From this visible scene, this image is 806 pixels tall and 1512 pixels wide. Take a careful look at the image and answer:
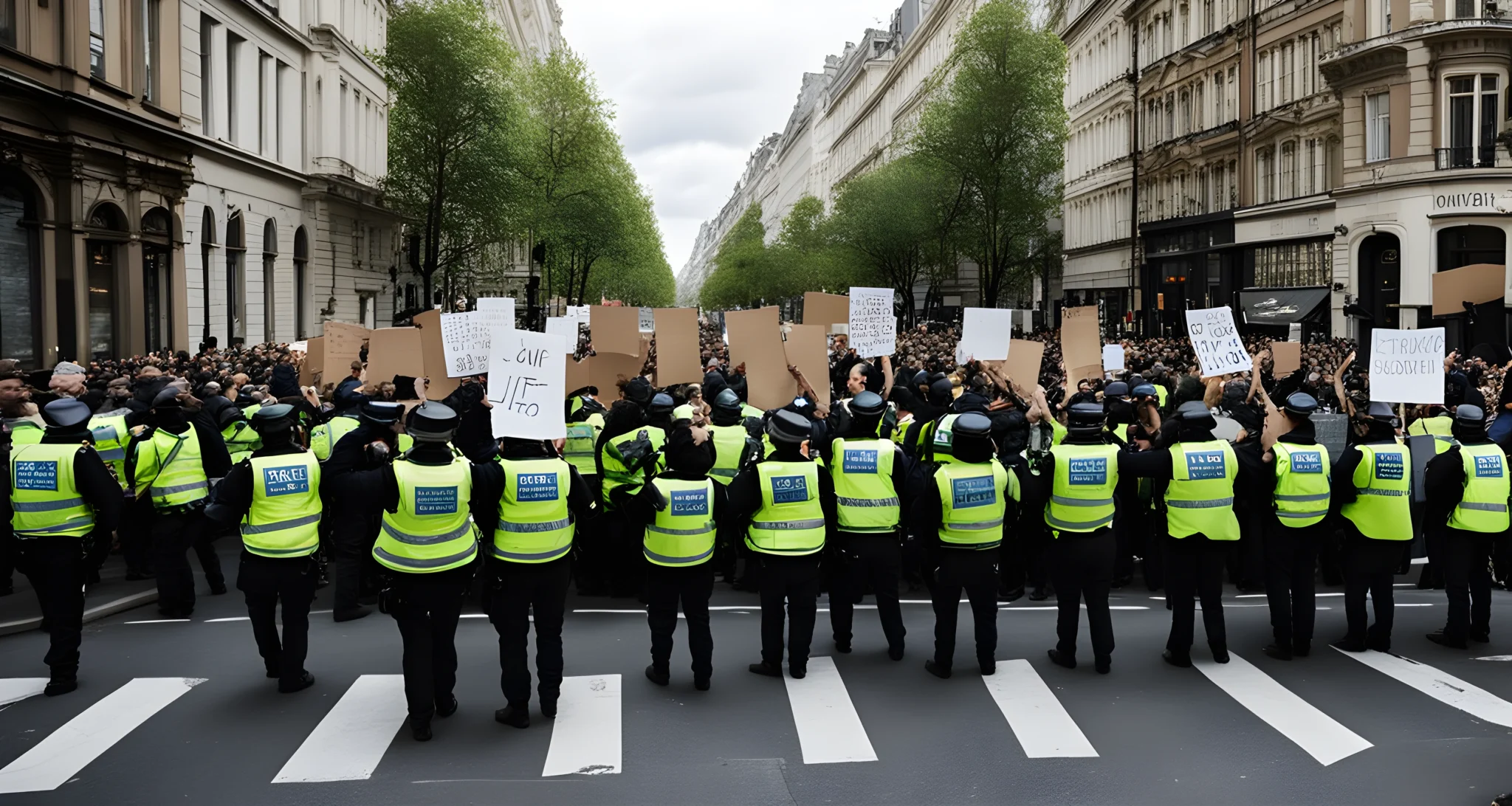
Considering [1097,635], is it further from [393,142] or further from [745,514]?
[393,142]

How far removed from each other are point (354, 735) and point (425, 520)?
141 cm

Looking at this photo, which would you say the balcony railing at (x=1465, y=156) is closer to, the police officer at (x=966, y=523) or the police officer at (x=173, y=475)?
the police officer at (x=966, y=523)

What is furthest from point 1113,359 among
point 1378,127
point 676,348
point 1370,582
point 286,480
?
point 1378,127

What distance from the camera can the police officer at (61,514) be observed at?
7988 mm

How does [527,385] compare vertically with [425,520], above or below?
above

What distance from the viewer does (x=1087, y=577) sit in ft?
27.1

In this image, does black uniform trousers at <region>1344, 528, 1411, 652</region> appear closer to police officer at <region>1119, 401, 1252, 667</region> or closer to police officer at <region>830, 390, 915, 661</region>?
police officer at <region>1119, 401, 1252, 667</region>

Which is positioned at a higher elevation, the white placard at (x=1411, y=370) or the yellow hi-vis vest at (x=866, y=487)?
the white placard at (x=1411, y=370)

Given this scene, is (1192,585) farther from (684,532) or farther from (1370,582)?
(684,532)

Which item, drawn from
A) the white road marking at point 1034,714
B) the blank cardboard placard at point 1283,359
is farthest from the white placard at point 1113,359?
the white road marking at point 1034,714

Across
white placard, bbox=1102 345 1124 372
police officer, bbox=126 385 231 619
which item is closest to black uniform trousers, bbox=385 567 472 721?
police officer, bbox=126 385 231 619

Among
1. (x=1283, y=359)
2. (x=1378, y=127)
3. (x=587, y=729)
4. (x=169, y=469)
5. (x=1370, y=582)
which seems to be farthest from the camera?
(x=1378, y=127)

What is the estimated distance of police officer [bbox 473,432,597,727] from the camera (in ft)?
23.6

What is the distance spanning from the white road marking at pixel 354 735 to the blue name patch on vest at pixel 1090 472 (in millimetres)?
4650
